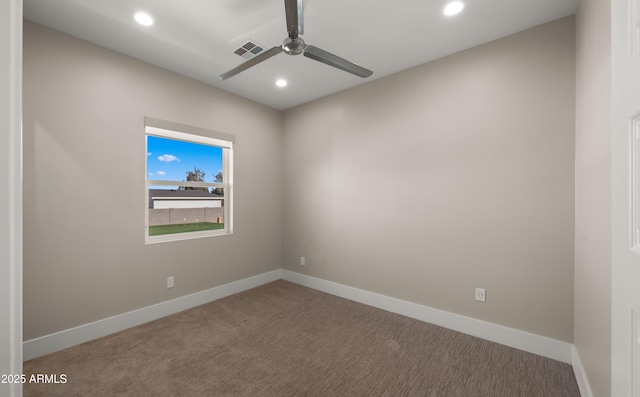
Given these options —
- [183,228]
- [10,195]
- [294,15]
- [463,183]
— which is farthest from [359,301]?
[10,195]

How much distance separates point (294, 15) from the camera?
1.65 meters

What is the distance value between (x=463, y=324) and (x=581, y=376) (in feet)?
2.83

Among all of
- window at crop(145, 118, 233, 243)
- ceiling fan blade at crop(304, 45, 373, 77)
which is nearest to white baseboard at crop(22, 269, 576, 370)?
window at crop(145, 118, 233, 243)

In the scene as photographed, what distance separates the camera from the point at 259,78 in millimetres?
3182

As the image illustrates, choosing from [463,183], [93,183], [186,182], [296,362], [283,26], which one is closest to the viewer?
[296,362]

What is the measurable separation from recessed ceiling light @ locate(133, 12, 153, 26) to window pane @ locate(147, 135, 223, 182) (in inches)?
46.0

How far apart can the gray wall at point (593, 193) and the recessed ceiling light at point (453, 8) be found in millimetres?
761

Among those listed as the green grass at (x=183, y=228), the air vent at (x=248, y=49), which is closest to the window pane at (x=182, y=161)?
the green grass at (x=183, y=228)

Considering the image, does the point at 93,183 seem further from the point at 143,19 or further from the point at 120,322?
the point at 143,19

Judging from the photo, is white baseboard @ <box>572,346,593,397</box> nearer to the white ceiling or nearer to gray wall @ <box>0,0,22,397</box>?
the white ceiling

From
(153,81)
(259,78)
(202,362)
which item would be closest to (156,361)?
(202,362)

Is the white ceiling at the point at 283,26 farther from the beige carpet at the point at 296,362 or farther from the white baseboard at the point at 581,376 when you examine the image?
the beige carpet at the point at 296,362

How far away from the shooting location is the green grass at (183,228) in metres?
3.11

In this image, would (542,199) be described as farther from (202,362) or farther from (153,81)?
(153,81)
